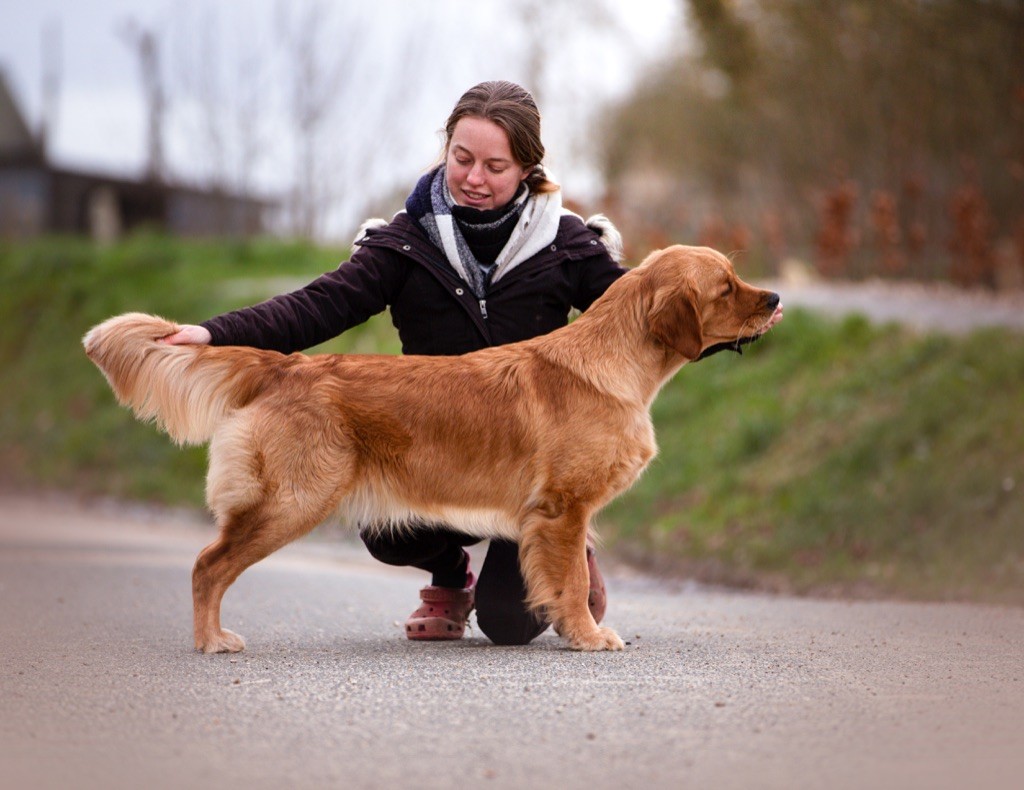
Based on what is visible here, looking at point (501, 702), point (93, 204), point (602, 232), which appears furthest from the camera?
point (93, 204)

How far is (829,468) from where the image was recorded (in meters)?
9.86

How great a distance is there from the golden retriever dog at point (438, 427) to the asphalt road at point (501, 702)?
42 centimetres

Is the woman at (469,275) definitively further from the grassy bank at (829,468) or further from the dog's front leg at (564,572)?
the grassy bank at (829,468)

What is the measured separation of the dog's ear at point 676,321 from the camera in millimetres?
5301

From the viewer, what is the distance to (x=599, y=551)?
10.5 metres

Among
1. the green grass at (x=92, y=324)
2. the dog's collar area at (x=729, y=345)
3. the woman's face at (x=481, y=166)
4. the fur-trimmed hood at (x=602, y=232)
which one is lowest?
the green grass at (x=92, y=324)

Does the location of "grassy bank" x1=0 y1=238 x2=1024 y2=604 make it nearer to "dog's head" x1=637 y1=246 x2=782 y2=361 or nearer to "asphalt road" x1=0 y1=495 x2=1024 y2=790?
"asphalt road" x1=0 y1=495 x2=1024 y2=790

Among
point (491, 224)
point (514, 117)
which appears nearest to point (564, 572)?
point (491, 224)

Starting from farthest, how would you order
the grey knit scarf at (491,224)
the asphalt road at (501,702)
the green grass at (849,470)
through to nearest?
1. the green grass at (849,470)
2. the grey knit scarf at (491,224)
3. the asphalt road at (501,702)

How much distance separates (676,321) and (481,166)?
3.39 feet

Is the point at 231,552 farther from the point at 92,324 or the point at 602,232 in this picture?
the point at 92,324

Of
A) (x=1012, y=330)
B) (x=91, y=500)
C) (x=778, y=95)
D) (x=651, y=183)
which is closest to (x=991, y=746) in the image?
(x=1012, y=330)

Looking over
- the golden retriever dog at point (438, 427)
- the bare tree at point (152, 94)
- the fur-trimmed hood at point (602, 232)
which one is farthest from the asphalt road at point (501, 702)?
the bare tree at point (152, 94)

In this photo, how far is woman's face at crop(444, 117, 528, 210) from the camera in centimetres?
558
